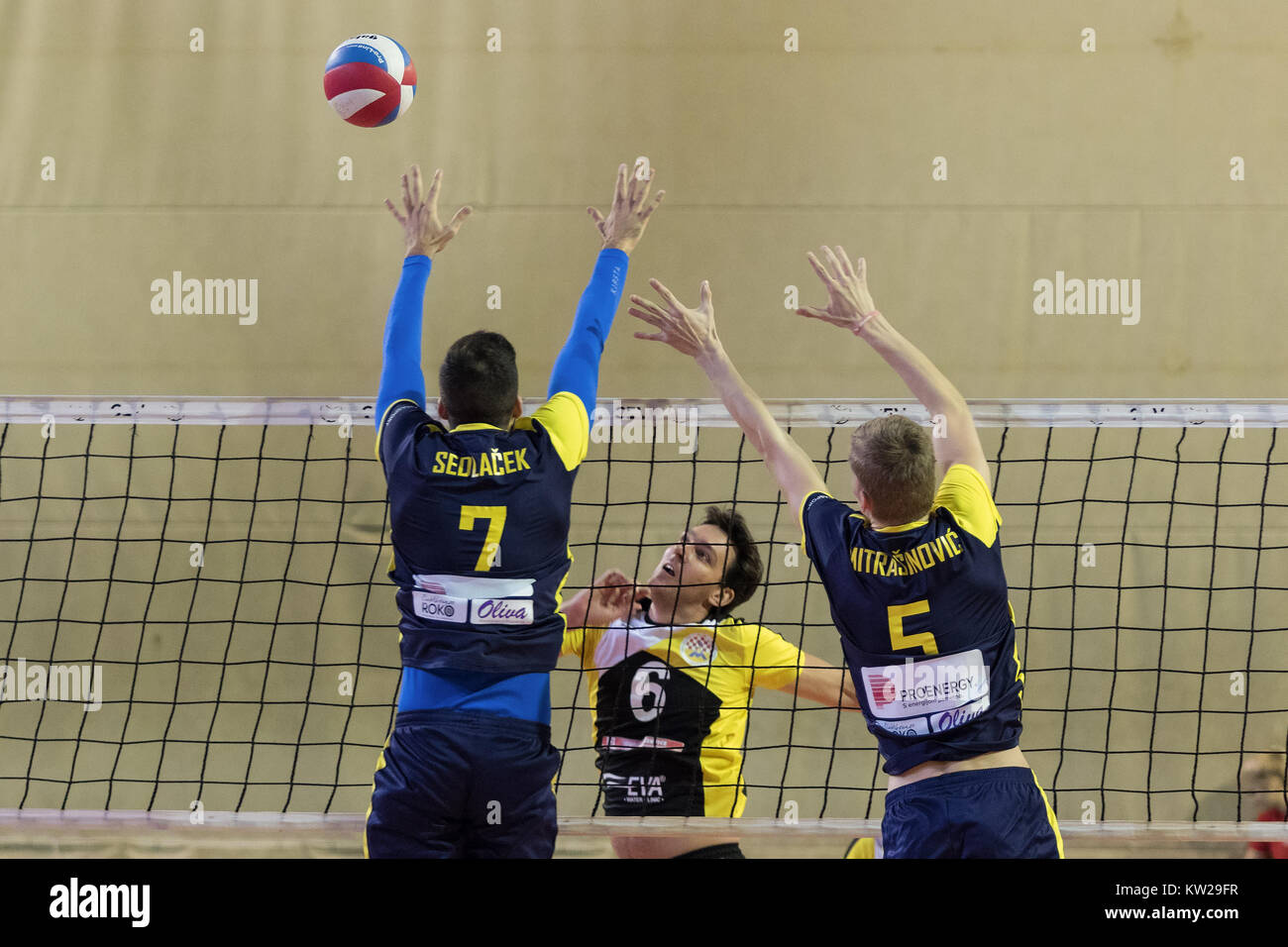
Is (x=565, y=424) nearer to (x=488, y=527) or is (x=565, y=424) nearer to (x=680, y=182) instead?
(x=488, y=527)

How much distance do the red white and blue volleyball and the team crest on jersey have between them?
2707 millimetres

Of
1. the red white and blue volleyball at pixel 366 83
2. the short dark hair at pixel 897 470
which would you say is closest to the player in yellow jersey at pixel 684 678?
the short dark hair at pixel 897 470

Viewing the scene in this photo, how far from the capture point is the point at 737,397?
3.17 meters

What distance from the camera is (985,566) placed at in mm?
2773

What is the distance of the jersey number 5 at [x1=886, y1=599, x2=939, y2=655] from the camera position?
2.74 m

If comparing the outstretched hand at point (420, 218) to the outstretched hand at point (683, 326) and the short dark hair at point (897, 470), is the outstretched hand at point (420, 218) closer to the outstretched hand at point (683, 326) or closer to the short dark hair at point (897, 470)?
the outstretched hand at point (683, 326)

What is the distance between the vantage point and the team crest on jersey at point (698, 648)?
4.11 metres

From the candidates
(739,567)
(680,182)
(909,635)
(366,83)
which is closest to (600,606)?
(739,567)

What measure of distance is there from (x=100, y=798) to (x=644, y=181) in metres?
5.63

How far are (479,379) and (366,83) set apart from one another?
234 centimetres

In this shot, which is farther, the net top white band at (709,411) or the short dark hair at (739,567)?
the short dark hair at (739,567)

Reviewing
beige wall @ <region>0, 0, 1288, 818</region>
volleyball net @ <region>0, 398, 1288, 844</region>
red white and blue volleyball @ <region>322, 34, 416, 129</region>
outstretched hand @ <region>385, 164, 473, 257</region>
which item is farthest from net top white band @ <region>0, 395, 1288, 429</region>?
beige wall @ <region>0, 0, 1288, 818</region>

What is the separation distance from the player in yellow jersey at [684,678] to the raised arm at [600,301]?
112cm
